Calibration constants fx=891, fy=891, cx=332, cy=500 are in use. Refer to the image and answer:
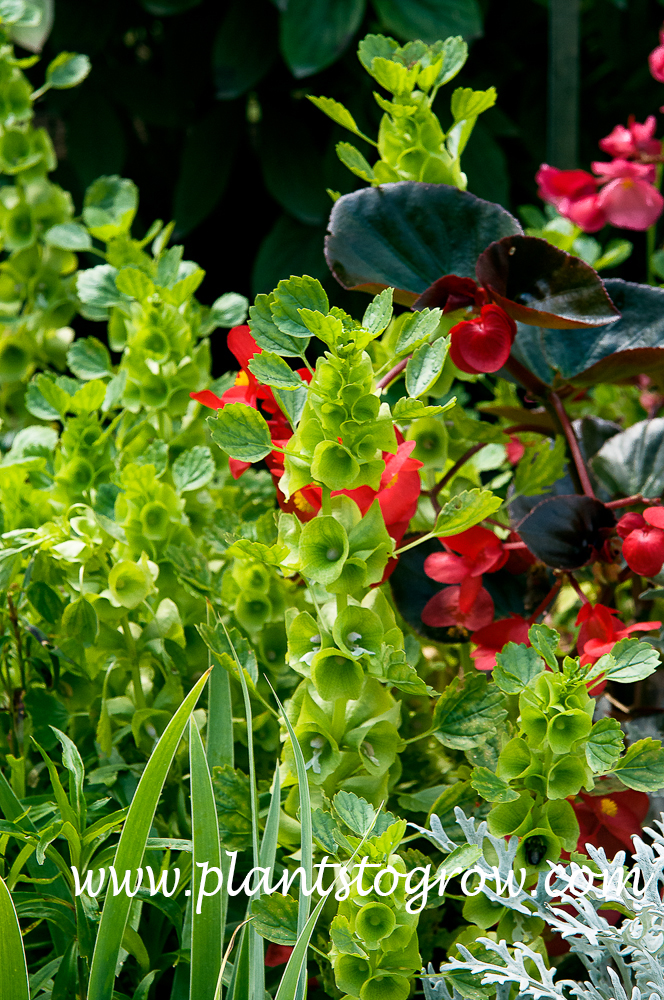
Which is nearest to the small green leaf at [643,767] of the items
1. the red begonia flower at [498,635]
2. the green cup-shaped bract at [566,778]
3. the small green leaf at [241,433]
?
the green cup-shaped bract at [566,778]

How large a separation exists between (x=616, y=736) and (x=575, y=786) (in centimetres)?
3

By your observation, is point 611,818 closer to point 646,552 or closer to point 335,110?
point 646,552

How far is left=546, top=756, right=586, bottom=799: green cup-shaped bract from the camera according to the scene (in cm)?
41

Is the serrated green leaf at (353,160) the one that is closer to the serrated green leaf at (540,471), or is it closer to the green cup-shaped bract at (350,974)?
the serrated green leaf at (540,471)

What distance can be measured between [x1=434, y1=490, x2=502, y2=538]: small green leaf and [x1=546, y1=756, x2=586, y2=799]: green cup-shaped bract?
12 centimetres

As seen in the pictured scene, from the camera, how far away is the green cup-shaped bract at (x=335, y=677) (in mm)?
419

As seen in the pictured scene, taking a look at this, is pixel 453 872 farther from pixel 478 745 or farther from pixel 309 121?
pixel 309 121

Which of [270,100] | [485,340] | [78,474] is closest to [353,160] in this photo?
[485,340]

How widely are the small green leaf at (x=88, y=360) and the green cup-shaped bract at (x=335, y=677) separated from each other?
355 millimetres

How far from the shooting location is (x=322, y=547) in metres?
0.42

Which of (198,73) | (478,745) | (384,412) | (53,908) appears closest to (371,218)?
(384,412)

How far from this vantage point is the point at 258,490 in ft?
2.41

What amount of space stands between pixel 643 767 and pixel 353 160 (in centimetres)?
41

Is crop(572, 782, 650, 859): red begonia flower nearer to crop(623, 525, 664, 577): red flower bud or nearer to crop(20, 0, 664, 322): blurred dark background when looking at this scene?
crop(623, 525, 664, 577): red flower bud
